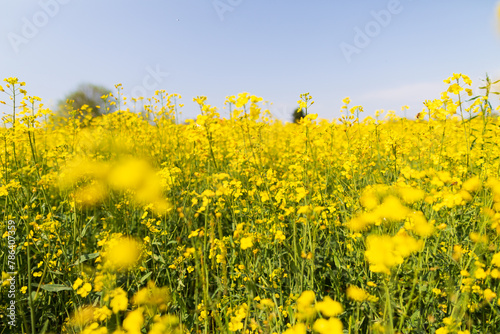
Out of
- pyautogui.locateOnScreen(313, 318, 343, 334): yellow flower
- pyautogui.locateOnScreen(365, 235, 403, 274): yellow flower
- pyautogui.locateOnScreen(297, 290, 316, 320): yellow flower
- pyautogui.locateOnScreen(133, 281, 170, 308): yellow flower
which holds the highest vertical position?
pyautogui.locateOnScreen(365, 235, 403, 274): yellow flower

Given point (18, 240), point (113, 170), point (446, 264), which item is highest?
point (113, 170)

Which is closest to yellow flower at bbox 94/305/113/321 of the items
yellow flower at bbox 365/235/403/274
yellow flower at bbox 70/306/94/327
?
yellow flower at bbox 70/306/94/327

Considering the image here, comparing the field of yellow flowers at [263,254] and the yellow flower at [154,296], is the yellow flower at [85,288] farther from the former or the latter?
the yellow flower at [154,296]

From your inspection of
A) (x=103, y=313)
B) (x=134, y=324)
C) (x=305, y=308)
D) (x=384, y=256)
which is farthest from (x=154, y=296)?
(x=384, y=256)

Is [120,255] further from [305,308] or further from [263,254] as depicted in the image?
[305,308]

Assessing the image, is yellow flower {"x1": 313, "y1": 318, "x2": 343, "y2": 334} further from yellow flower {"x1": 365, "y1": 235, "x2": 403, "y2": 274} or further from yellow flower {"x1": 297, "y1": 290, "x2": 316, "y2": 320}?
yellow flower {"x1": 365, "y1": 235, "x2": 403, "y2": 274}

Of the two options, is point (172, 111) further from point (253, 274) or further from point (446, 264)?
point (446, 264)

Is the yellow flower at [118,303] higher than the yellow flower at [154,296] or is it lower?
higher

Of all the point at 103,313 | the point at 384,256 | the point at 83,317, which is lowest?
the point at 83,317

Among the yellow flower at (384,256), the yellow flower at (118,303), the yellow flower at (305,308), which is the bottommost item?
the yellow flower at (305,308)

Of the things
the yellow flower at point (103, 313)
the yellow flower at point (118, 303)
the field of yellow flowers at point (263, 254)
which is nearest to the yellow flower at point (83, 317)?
the field of yellow flowers at point (263, 254)

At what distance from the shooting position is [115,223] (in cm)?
228

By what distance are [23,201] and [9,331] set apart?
116 cm

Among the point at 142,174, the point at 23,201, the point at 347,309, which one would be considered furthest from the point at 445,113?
the point at 23,201
